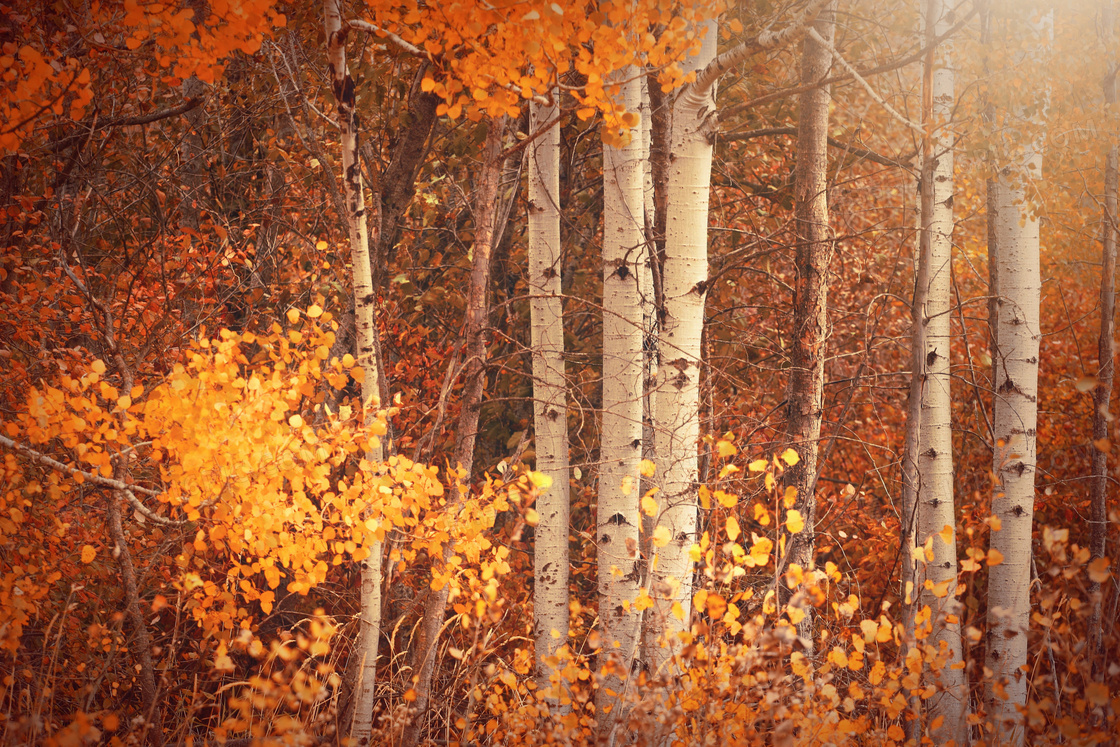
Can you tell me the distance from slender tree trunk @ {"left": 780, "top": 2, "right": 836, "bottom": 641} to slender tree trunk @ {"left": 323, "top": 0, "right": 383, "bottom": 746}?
2.49 m

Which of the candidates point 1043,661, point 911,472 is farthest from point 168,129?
point 1043,661

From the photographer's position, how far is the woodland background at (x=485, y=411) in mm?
3477

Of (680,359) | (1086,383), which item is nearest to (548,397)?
(680,359)

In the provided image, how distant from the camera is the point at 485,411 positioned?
7.89 metres

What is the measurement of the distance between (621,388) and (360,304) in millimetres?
1472

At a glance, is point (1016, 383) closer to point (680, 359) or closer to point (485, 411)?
point (680, 359)

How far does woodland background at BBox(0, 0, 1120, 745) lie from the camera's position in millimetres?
3477

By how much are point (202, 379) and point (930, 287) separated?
4431mm

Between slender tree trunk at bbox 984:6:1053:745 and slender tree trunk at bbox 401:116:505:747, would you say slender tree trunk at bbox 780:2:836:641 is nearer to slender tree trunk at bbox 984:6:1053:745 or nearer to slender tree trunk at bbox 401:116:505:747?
slender tree trunk at bbox 984:6:1053:745

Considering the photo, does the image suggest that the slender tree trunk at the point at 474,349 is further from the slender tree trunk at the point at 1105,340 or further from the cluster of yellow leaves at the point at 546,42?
the slender tree trunk at the point at 1105,340

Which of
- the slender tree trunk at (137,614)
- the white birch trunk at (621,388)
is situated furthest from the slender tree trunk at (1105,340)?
the slender tree trunk at (137,614)

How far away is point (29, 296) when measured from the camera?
5.75m

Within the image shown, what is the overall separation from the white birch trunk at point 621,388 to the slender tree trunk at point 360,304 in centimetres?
124

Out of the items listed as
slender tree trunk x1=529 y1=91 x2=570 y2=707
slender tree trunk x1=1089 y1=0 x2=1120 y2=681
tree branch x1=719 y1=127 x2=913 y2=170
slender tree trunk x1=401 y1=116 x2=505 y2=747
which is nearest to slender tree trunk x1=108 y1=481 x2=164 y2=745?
slender tree trunk x1=401 y1=116 x2=505 y2=747
